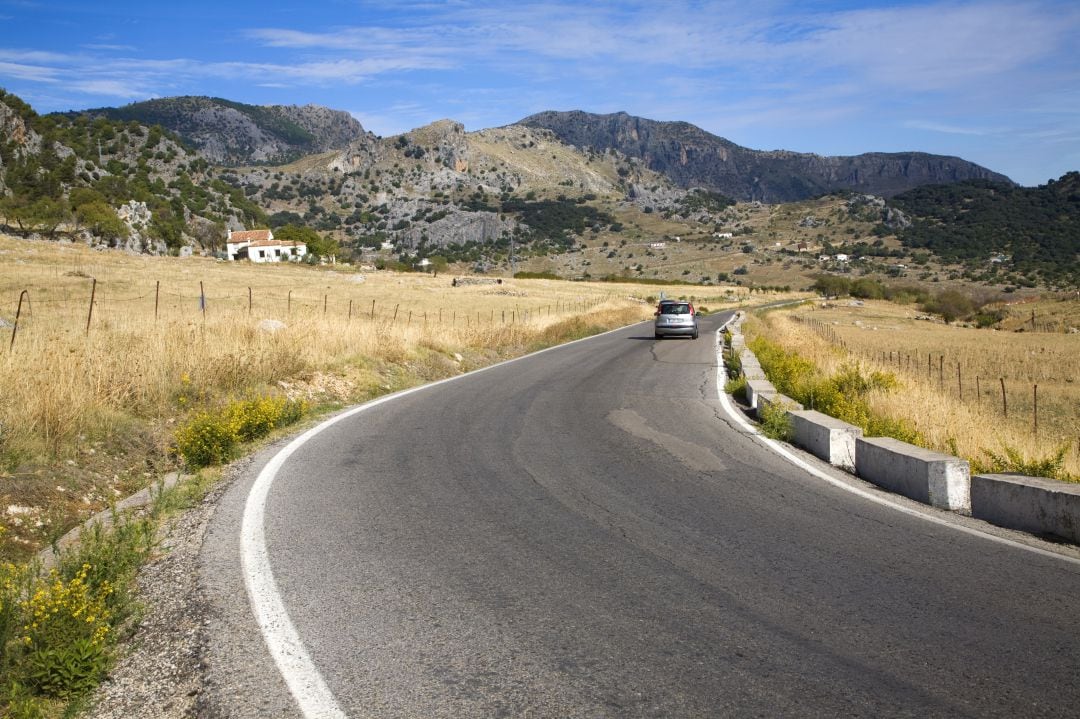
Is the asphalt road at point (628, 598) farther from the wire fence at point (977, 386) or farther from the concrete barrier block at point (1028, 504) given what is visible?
the wire fence at point (977, 386)

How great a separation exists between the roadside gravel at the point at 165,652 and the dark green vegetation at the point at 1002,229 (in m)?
98.4

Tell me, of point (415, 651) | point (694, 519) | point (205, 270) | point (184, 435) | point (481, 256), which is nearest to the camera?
point (415, 651)

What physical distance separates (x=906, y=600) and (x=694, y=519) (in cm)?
207

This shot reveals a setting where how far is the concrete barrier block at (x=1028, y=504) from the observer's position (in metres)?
5.92

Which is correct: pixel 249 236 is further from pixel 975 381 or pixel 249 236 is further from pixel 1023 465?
pixel 1023 465

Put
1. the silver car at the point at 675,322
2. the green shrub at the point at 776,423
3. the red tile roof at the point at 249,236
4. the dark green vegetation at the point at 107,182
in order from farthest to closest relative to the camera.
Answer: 1. the red tile roof at the point at 249,236
2. the dark green vegetation at the point at 107,182
3. the silver car at the point at 675,322
4. the green shrub at the point at 776,423

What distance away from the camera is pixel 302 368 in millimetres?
14414

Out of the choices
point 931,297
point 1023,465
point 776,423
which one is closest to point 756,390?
point 776,423

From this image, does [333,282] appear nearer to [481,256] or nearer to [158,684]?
[158,684]

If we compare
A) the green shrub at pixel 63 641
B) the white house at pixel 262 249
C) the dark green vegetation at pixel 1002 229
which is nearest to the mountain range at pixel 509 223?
the dark green vegetation at pixel 1002 229

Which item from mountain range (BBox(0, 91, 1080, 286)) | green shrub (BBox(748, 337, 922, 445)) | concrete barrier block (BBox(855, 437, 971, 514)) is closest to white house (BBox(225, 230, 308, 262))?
mountain range (BBox(0, 91, 1080, 286))

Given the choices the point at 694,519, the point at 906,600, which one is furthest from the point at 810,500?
the point at 906,600

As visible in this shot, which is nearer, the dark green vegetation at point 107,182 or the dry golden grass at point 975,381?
the dry golden grass at point 975,381

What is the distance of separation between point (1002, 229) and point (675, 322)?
124358 mm
